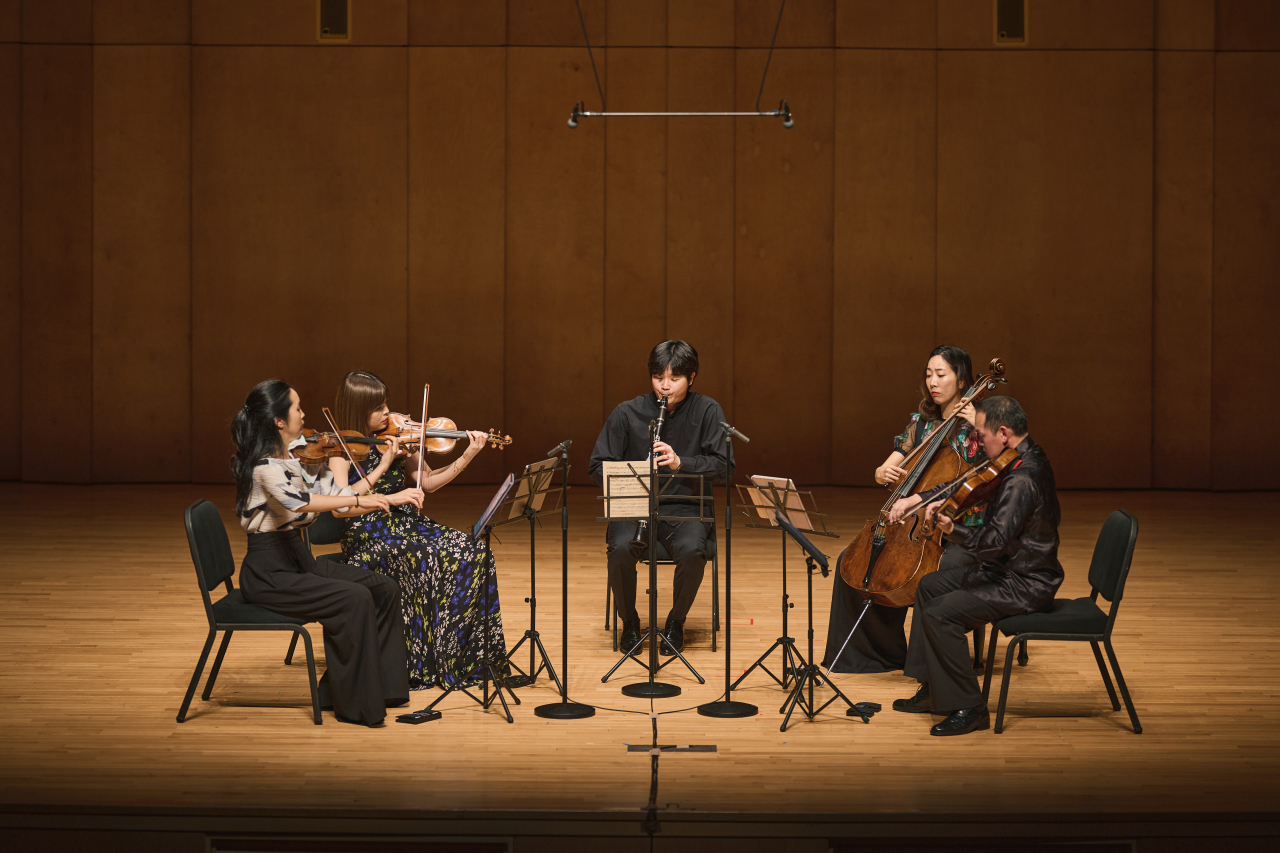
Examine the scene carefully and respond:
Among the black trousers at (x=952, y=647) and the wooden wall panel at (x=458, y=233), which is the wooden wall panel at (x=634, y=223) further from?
the black trousers at (x=952, y=647)

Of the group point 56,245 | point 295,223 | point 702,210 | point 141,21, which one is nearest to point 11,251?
point 56,245

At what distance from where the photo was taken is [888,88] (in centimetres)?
872

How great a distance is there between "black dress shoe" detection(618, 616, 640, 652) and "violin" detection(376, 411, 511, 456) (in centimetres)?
85

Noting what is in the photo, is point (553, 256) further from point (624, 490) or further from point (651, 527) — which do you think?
point (651, 527)

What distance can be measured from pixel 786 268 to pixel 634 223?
1191 mm

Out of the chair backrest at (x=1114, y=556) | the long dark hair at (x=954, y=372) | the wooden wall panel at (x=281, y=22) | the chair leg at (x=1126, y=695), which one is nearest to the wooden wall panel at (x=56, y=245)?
the wooden wall panel at (x=281, y=22)

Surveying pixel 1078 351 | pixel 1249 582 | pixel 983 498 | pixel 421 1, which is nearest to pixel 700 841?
pixel 983 498

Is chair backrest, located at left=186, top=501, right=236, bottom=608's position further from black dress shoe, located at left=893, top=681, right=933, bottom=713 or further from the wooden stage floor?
black dress shoe, located at left=893, top=681, right=933, bottom=713

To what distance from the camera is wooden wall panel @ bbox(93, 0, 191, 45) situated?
28.4ft

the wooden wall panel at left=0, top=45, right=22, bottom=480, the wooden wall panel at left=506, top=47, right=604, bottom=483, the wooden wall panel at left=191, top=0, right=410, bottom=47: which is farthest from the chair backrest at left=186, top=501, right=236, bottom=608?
the wooden wall panel at left=0, top=45, right=22, bottom=480

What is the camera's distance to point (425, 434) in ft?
13.4

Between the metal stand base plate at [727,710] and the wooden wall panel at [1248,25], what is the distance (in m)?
Result: 7.28

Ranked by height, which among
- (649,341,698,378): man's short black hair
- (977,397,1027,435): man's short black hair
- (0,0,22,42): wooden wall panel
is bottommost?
(977,397,1027,435): man's short black hair

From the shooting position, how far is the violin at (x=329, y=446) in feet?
12.2
